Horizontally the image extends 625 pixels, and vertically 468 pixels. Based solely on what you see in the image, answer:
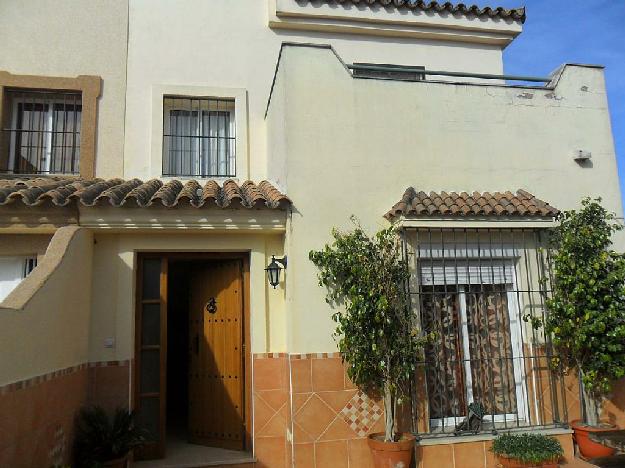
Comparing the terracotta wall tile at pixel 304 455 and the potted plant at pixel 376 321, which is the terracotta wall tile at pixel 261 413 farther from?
the potted plant at pixel 376 321

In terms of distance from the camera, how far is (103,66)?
A: 9312mm

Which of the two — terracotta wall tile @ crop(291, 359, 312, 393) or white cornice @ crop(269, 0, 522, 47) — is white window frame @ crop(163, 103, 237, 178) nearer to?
white cornice @ crop(269, 0, 522, 47)

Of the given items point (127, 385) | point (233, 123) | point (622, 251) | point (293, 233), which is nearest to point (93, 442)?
point (127, 385)

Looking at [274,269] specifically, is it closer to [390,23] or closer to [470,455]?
[470,455]

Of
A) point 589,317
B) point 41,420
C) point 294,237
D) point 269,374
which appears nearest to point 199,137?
point 294,237

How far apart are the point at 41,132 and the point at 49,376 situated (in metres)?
5.48

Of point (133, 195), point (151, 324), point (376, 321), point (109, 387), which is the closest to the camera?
point (376, 321)

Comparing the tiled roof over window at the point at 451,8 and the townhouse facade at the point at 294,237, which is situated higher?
the tiled roof over window at the point at 451,8

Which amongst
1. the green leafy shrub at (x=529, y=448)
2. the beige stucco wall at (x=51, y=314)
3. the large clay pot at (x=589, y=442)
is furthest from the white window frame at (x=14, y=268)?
the large clay pot at (x=589, y=442)

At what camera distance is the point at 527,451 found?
252 inches

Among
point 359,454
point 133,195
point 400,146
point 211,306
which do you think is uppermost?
point 400,146

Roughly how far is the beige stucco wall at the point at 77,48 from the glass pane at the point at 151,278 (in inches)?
86.7

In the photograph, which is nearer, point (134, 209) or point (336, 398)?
point (336, 398)

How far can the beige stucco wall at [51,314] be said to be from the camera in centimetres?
462
